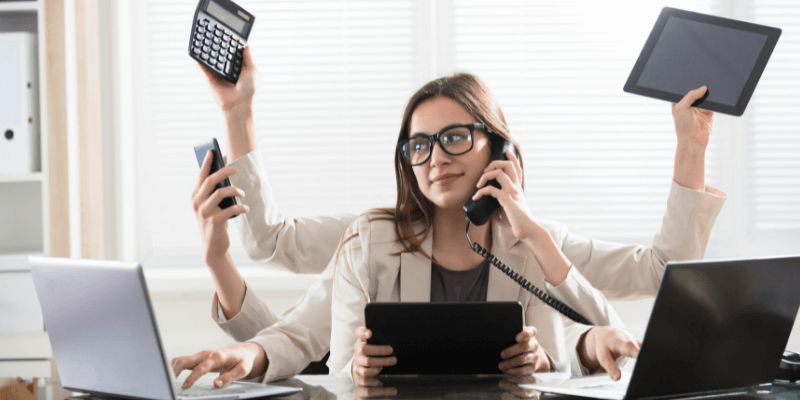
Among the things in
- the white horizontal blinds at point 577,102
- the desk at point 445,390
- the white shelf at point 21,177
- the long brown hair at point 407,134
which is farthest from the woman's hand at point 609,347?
the white shelf at point 21,177

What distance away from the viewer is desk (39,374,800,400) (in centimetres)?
90

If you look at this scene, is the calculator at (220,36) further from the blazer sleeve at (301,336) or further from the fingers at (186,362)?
the fingers at (186,362)

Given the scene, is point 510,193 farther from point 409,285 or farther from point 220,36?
point 220,36

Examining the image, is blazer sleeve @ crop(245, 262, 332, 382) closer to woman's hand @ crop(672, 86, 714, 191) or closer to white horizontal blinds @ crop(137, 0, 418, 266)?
woman's hand @ crop(672, 86, 714, 191)

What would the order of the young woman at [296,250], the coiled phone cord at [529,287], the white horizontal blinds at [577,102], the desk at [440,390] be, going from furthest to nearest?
the white horizontal blinds at [577,102]
the coiled phone cord at [529,287]
the young woman at [296,250]
the desk at [440,390]

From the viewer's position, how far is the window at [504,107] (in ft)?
8.57

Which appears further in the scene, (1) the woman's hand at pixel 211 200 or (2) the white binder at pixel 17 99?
(2) the white binder at pixel 17 99

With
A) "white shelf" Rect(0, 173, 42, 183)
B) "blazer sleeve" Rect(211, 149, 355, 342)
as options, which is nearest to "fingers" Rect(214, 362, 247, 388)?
"blazer sleeve" Rect(211, 149, 355, 342)

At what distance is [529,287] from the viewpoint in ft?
4.38

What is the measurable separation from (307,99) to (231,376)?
1.79 m

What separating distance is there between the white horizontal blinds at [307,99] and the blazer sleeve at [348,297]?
1.20 metres

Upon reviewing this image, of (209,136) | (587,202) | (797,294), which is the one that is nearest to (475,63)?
(587,202)

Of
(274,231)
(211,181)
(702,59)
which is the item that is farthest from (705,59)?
(274,231)

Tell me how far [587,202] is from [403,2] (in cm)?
117
